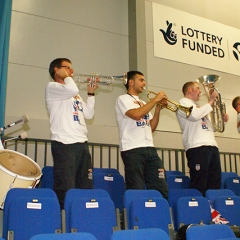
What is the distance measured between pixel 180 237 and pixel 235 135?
152 inches

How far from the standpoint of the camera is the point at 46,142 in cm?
457

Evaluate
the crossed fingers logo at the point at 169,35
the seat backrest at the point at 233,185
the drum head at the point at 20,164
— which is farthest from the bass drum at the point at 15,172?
the crossed fingers logo at the point at 169,35

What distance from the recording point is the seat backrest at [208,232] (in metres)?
2.04

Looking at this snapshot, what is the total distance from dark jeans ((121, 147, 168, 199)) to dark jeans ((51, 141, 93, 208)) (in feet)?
1.17

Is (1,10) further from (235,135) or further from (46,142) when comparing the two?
(235,135)

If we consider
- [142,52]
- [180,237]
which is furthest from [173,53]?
[180,237]

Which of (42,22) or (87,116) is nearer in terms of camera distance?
(87,116)

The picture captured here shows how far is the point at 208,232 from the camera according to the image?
212cm

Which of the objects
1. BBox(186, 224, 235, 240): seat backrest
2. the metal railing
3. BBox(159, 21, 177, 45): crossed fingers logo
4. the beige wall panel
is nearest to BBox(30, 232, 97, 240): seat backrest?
BBox(186, 224, 235, 240): seat backrest

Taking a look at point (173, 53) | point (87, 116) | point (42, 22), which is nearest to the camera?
point (87, 116)

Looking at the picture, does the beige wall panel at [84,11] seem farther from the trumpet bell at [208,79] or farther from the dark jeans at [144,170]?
the dark jeans at [144,170]

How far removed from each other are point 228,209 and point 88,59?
3083 millimetres

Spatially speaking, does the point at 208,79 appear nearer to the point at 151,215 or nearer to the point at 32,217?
the point at 151,215

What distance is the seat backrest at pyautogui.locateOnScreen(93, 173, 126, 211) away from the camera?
3686 mm
